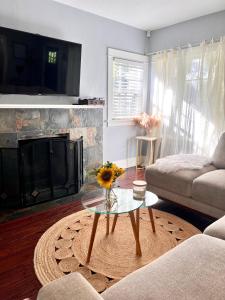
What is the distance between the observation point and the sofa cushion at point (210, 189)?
2260 mm

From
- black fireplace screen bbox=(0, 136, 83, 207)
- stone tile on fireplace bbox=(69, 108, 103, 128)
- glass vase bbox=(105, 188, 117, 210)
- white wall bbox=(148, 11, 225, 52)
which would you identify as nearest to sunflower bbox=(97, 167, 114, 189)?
glass vase bbox=(105, 188, 117, 210)

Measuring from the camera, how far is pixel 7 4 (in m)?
2.80

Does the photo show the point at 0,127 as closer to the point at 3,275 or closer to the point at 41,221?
the point at 41,221

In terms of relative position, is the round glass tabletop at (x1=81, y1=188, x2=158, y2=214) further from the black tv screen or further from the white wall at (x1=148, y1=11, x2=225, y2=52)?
the white wall at (x1=148, y1=11, x2=225, y2=52)

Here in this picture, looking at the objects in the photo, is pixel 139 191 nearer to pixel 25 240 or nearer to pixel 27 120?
pixel 25 240

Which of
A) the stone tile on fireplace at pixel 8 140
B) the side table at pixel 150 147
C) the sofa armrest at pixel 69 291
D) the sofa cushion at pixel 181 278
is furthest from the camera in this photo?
the side table at pixel 150 147

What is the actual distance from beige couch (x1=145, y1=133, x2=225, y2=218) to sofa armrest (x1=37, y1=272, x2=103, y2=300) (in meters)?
1.73

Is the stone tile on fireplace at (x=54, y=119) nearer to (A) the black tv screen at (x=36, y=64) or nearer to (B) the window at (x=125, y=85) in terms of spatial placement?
(A) the black tv screen at (x=36, y=64)

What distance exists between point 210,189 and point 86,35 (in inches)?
110

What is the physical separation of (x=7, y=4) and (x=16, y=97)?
1.06 m

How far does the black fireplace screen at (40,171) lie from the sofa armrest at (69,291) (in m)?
2.05

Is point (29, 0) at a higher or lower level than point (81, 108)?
higher

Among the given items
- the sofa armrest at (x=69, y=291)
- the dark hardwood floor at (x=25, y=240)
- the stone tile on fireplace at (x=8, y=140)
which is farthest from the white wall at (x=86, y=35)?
the sofa armrest at (x=69, y=291)

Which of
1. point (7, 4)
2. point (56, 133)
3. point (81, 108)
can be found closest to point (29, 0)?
point (7, 4)
